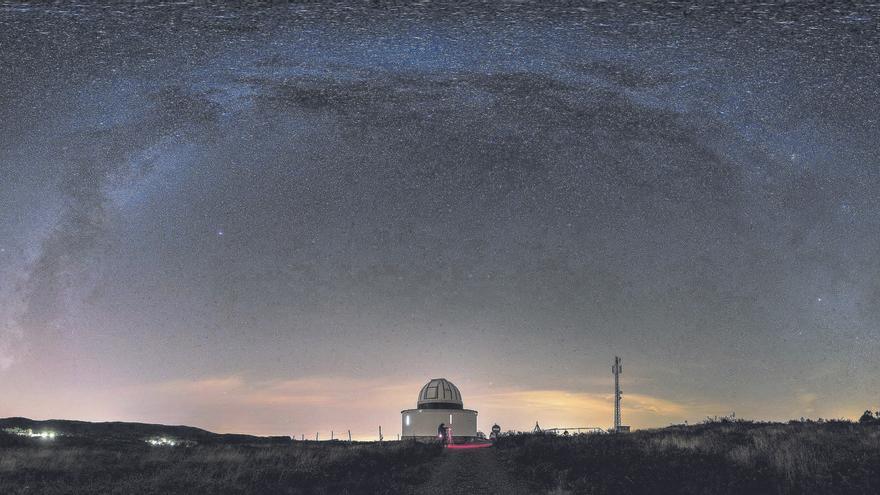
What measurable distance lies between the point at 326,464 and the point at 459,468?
4.27m

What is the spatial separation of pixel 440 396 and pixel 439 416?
306cm

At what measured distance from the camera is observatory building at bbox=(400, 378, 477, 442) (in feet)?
189

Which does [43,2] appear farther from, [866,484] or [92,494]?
[866,484]

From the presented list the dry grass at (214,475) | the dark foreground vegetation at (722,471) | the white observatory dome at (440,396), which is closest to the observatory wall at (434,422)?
the white observatory dome at (440,396)

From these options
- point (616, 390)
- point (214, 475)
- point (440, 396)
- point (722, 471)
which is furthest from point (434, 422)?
point (722, 471)

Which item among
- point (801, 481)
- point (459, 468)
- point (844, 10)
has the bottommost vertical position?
point (459, 468)

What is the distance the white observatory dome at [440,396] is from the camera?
60.0 m

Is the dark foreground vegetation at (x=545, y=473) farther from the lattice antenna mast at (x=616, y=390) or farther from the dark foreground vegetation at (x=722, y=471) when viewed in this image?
the lattice antenna mast at (x=616, y=390)

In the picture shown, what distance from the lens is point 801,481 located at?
33.9 feet

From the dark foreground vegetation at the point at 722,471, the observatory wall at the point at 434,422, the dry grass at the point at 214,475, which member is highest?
the dark foreground vegetation at the point at 722,471

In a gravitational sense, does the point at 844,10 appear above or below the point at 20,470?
above

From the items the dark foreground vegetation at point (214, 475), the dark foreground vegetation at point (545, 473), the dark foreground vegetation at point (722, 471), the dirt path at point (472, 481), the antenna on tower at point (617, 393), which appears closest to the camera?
the dark foreground vegetation at point (722, 471)

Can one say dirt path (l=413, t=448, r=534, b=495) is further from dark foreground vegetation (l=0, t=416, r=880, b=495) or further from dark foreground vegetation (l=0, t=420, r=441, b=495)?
dark foreground vegetation (l=0, t=420, r=441, b=495)

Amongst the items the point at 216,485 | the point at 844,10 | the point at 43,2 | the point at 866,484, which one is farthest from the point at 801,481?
the point at 43,2
